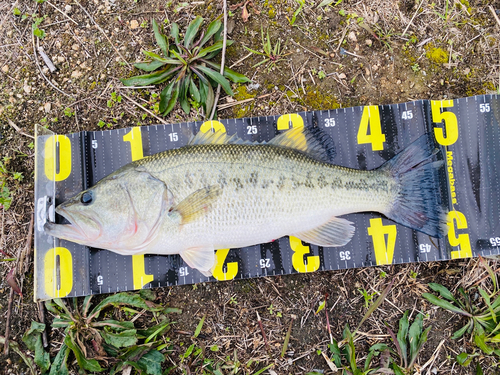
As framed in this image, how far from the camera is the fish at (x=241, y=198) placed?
299cm

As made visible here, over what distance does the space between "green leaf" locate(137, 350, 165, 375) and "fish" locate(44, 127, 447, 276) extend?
0.99 meters

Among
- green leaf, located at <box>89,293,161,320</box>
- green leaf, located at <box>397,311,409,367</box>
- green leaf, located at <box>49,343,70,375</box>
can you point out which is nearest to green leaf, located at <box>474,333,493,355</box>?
green leaf, located at <box>397,311,409,367</box>

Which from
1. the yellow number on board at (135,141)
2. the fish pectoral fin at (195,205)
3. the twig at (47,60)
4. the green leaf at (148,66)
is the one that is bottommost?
the fish pectoral fin at (195,205)

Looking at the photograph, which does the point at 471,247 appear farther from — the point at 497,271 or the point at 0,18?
the point at 0,18

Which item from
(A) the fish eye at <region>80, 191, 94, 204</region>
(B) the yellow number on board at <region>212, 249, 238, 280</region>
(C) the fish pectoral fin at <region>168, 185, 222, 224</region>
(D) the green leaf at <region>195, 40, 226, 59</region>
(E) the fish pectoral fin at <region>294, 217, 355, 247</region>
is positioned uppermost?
(D) the green leaf at <region>195, 40, 226, 59</region>

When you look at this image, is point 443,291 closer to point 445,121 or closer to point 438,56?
point 445,121

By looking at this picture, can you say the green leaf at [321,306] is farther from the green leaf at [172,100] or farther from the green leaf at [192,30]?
the green leaf at [192,30]

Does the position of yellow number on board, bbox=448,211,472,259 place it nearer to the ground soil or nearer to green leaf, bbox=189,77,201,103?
the ground soil

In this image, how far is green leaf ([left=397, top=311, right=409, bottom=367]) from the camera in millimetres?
3371

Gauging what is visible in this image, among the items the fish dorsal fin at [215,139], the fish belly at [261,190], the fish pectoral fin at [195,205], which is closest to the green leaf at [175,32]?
the fish dorsal fin at [215,139]

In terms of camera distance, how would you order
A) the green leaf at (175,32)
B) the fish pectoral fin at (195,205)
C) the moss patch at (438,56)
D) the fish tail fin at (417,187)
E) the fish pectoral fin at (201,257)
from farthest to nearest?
the moss patch at (438,56) → the green leaf at (175,32) → the fish tail fin at (417,187) → the fish pectoral fin at (201,257) → the fish pectoral fin at (195,205)

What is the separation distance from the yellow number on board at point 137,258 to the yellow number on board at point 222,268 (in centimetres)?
70

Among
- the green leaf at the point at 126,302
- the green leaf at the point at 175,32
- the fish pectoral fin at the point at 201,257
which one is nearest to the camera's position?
the fish pectoral fin at the point at 201,257

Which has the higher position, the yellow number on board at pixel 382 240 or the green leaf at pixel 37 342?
the yellow number on board at pixel 382 240
